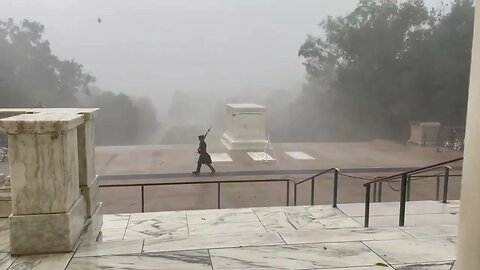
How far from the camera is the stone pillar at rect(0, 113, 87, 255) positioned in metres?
2.96

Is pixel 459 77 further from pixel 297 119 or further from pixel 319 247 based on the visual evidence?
pixel 319 247

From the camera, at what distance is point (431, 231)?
3.59 metres

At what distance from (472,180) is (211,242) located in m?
1.93

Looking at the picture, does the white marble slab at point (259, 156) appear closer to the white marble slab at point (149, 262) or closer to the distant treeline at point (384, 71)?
the distant treeline at point (384, 71)

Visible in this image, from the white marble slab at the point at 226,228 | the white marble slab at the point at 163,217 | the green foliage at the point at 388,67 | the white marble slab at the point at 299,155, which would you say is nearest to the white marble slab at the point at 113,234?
the white marble slab at the point at 163,217

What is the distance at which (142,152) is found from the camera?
18.5m

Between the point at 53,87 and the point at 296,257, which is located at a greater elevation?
the point at 53,87

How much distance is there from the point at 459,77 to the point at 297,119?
10824 millimetres

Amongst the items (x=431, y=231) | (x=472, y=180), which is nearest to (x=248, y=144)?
(x=431, y=231)

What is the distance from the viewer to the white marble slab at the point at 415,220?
5777 mm

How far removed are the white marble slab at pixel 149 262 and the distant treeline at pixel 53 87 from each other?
27.5 m

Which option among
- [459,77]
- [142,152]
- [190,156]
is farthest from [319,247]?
[459,77]

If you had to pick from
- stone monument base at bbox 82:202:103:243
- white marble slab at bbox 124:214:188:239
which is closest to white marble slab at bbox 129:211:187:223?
white marble slab at bbox 124:214:188:239

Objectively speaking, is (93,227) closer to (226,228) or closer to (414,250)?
(226,228)
